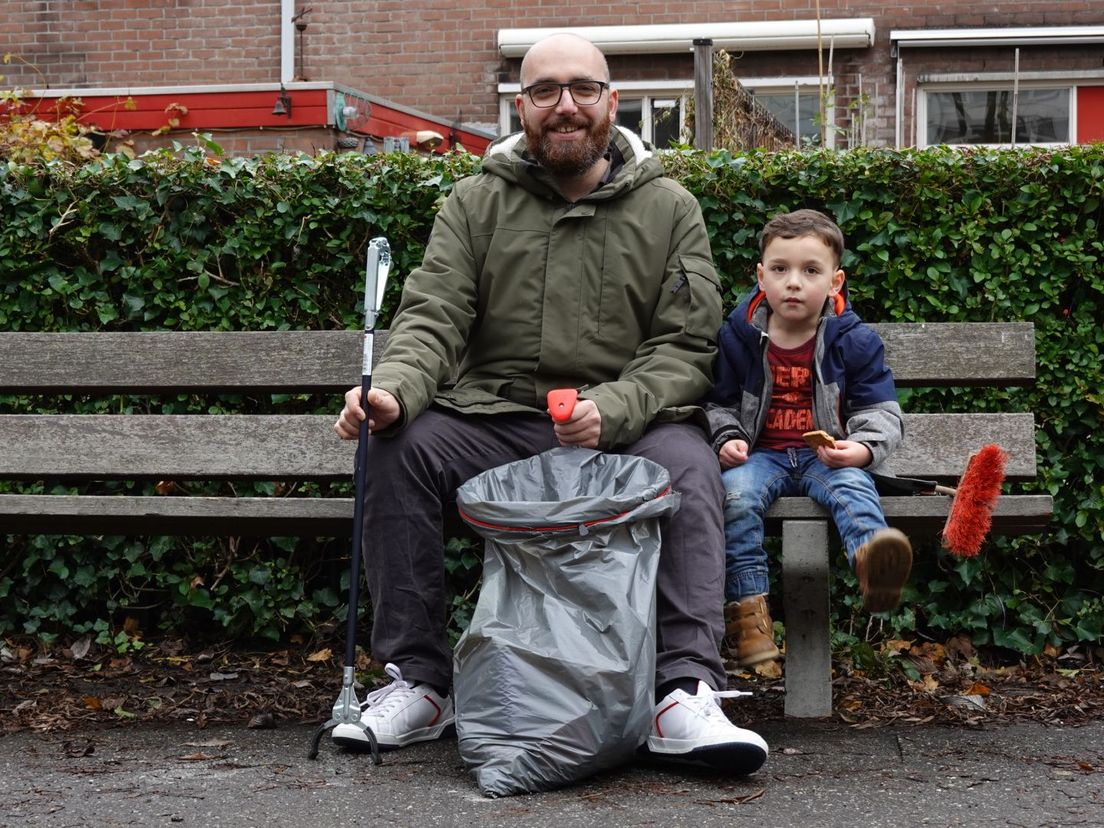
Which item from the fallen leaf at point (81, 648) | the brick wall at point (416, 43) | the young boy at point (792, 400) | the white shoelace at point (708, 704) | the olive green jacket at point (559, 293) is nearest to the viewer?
the white shoelace at point (708, 704)

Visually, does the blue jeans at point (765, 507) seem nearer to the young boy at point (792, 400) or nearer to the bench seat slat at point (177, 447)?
the young boy at point (792, 400)

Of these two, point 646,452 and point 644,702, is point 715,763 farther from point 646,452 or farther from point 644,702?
point 646,452

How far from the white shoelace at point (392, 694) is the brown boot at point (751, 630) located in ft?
2.53

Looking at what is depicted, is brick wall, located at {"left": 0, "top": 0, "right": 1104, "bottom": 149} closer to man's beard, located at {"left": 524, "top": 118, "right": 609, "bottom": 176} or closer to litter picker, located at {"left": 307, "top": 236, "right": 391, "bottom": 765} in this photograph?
man's beard, located at {"left": 524, "top": 118, "right": 609, "bottom": 176}

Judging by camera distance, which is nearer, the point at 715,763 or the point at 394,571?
the point at 715,763

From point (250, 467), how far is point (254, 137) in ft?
22.1

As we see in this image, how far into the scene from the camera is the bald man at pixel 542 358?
335cm

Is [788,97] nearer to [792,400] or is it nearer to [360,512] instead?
[792,400]

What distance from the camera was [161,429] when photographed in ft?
13.6

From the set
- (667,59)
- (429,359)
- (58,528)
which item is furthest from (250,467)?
(667,59)

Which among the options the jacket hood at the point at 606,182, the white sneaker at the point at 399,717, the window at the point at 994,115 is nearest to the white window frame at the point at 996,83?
the window at the point at 994,115

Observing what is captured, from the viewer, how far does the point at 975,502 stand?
3400 millimetres

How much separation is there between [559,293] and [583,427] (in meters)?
0.54

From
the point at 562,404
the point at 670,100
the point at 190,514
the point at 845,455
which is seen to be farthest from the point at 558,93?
the point at 670,100
